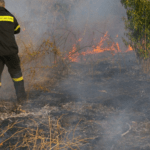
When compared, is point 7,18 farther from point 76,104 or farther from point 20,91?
point 76,104

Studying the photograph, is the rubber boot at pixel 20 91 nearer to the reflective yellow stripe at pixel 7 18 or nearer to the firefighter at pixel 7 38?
the firefighter at pixel 7 38

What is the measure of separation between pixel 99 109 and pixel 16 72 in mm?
1712

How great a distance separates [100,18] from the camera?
422 inches

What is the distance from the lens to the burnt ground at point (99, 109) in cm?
305

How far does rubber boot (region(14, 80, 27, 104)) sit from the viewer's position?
170 inches

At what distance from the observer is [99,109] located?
13.4 ft

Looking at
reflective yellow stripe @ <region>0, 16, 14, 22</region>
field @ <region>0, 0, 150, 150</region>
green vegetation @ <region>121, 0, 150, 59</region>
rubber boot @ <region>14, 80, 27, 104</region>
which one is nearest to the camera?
field @ <region>0, 0, 150, 150</region>

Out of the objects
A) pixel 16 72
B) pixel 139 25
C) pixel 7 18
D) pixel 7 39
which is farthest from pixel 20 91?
pixel 139 25

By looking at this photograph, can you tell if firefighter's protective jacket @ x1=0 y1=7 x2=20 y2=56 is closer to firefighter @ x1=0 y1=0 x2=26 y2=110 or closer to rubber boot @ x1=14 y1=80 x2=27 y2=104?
firefighter @ x1=0 y1=0 x2=26 y2=110

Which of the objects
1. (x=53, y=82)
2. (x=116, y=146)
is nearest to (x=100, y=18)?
(x=53, y=82)

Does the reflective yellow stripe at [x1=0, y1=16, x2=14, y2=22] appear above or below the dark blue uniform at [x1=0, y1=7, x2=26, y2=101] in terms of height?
above

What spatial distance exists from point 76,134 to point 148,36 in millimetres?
3846

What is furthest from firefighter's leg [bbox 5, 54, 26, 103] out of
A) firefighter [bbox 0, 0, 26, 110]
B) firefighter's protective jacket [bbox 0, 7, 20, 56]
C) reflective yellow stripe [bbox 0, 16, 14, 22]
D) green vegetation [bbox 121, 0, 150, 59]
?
green vegetation [bbox 121, 0, 150, 59]

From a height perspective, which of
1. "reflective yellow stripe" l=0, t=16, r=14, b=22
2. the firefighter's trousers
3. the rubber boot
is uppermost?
"reflective yellow stripe" l=0, t=16, r=14, b=22
